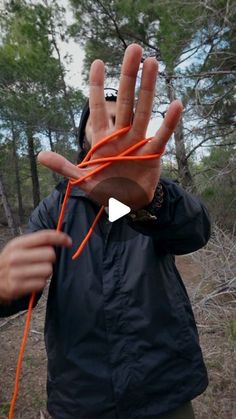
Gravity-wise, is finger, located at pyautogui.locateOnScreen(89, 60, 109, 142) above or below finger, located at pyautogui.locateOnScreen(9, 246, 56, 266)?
above

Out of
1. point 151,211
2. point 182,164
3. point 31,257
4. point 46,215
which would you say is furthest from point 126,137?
point 182,164

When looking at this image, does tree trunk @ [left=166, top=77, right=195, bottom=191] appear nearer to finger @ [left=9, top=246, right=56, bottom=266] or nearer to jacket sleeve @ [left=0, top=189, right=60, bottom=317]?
jacket sleeve @ [left=0, top=189, right=60, bottom=317]

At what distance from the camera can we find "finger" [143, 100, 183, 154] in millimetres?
800

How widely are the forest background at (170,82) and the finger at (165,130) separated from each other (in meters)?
0.89

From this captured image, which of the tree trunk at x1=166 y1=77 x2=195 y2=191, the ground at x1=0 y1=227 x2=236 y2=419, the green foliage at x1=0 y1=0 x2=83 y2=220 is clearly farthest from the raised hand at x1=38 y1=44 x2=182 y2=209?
the green foliage at x1=0 y1=0 x2=83 y2=220

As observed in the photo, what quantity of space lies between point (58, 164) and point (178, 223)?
1.29ft

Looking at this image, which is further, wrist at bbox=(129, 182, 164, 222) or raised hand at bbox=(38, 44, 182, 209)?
wrist at bbox=(129, 182, 164, 222)

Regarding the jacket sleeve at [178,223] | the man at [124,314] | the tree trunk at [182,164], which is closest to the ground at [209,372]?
the man at [124,314]

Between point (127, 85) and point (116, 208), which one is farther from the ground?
point (127, 85)

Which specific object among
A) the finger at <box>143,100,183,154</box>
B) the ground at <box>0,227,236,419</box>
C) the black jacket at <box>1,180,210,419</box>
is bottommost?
the ground at <box>0,227,236,419</box>

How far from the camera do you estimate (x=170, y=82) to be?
4.59m

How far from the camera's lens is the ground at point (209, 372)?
235 centimetres

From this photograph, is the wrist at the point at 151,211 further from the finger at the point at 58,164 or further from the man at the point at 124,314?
the finger at the point at 58,164

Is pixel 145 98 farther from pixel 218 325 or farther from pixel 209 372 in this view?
pixel 218 325
